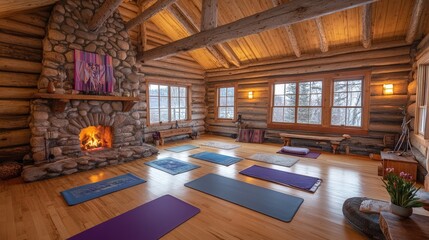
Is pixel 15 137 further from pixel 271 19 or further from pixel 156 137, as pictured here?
pixel 271 19

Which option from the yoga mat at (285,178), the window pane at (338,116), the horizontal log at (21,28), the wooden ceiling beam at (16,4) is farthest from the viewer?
the window pane at (338,116)

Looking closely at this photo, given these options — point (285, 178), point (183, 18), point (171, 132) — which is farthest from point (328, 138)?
point (183, 18)

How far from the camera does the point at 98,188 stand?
3762 millimetres

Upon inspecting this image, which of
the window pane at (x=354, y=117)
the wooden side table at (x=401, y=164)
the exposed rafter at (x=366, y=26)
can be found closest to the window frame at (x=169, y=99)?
the window pane at (x=354, y=117)

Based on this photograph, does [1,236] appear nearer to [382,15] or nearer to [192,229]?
[192,229]

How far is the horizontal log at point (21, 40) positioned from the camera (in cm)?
455

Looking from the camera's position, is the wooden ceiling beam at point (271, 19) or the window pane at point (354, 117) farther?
the window pane at point (354, 117)

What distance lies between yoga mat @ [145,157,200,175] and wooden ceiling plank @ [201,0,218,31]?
3.57 metres

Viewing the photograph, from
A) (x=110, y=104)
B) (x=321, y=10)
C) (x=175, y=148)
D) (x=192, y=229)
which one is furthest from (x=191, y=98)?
(x=192, y=229)

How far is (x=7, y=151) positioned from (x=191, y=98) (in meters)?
6.35

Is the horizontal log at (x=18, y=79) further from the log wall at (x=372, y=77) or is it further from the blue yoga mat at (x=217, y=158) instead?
the log wall at (x=372, y=77)

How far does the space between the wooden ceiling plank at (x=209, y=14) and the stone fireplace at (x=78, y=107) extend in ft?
9.37

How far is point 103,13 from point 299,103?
6929 millimetres

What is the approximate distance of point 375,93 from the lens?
603 centimetres
